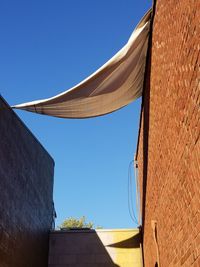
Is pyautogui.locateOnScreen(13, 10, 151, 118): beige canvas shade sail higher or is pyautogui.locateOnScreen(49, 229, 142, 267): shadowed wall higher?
pyautogui.locateOnScreen(13, 10, 151, 118): beige canvas shade sail

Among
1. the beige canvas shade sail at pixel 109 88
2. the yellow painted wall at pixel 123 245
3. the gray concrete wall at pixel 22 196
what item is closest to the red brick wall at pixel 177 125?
the beige canvas shade sail at pixel 109 88

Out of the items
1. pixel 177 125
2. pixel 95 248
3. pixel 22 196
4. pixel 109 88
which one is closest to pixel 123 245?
pixel 95 248

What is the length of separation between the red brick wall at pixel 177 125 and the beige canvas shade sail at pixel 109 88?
32 cm

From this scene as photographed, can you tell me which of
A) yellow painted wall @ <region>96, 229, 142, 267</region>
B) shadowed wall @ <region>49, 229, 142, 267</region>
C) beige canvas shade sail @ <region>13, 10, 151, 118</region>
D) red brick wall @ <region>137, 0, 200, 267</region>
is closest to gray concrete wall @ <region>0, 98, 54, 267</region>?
shadowed wall @ <region>49, 229, 142, 267</region>

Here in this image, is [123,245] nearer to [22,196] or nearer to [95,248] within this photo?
[95,248]

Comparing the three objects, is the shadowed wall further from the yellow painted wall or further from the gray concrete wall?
the gray concrete wall

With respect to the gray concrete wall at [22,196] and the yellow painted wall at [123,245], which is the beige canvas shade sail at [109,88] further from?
the yellow painted wall at [123,245]

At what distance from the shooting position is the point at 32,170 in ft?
30.1

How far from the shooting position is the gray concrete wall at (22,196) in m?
7.12

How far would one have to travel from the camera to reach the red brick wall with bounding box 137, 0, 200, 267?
2758 mm

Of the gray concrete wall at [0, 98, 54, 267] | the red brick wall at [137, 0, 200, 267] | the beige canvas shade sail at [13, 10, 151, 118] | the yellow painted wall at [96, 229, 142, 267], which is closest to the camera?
the red brick wall at [137, 0, 200, 267]

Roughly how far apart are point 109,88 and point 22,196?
3.59 meters

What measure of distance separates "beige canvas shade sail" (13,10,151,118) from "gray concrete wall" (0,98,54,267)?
1.75 m

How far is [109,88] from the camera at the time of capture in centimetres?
573
